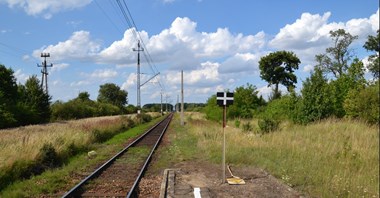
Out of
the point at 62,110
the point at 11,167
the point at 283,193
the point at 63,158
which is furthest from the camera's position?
the point at 62,110

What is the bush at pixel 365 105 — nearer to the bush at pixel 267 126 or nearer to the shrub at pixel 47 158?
the bush at pixel 267 126

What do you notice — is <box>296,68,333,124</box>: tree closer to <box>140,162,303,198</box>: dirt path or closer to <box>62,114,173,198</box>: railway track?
<box>62,114,173,198</box>: railway track

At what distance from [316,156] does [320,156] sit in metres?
0.16

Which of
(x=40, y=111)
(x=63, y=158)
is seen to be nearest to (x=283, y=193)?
(x=63, y=158)

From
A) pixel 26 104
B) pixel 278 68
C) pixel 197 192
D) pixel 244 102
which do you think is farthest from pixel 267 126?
pixel 278 68

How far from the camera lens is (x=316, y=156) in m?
14.8

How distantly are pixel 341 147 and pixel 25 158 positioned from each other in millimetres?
11504

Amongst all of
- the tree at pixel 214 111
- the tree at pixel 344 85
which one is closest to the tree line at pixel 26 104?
the tree at pixel 214 111

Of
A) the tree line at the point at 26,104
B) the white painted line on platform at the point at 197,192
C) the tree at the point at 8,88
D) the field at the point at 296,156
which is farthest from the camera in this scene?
the tree at the point at 8,88

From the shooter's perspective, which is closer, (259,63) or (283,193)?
(283,193)

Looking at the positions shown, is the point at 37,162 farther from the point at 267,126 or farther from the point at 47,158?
the point at 267,126

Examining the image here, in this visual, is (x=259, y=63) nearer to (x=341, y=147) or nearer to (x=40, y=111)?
(x=40, y=111)

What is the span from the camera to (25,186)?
1117 centimetres

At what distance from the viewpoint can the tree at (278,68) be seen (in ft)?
226
